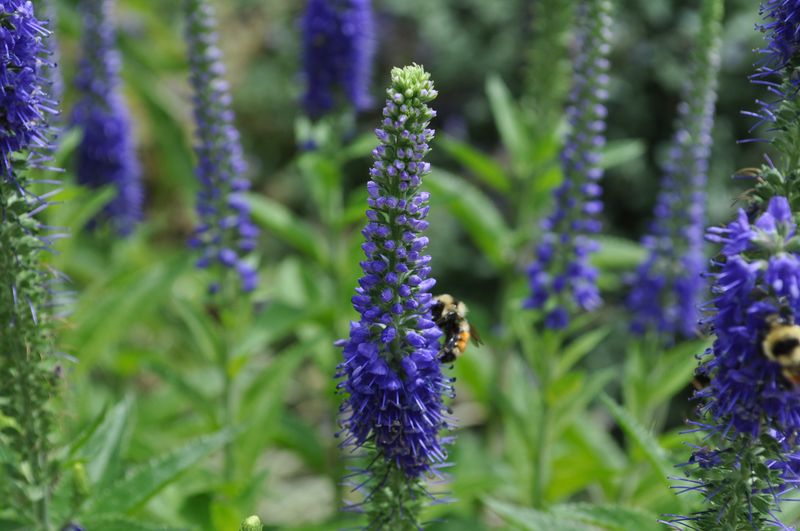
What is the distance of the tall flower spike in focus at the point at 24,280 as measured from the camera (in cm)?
273

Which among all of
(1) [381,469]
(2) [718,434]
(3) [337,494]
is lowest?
(3) [337,494]

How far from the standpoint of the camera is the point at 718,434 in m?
2.61

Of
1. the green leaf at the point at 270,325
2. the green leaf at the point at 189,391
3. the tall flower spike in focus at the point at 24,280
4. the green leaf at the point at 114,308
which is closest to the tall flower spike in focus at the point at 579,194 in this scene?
the green leaf at the point at 270,325

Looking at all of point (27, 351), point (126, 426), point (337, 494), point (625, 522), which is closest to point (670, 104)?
point (337, 494)

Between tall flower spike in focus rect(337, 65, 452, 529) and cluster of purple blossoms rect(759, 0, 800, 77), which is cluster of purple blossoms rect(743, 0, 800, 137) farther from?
tall flower spike in focus rect(337, 65, 452, 529)

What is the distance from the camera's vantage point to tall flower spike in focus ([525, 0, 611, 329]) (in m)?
4.35

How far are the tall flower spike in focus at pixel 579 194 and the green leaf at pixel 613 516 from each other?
133 centimetres

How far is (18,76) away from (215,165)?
154 cm

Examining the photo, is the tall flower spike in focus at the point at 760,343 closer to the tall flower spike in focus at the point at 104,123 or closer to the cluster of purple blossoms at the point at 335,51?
the cluster of purple blossoms at the point at 335,51

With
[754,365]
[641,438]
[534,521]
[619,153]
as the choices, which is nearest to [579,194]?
[619,153]

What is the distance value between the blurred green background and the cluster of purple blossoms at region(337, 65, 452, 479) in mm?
815

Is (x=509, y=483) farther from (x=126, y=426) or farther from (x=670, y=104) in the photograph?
(x=670, y=104)

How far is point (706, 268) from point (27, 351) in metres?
4.01

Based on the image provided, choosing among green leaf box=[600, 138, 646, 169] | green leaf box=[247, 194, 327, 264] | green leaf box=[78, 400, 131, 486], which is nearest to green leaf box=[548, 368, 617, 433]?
green leaf box=[600, 138, 646, 169]
